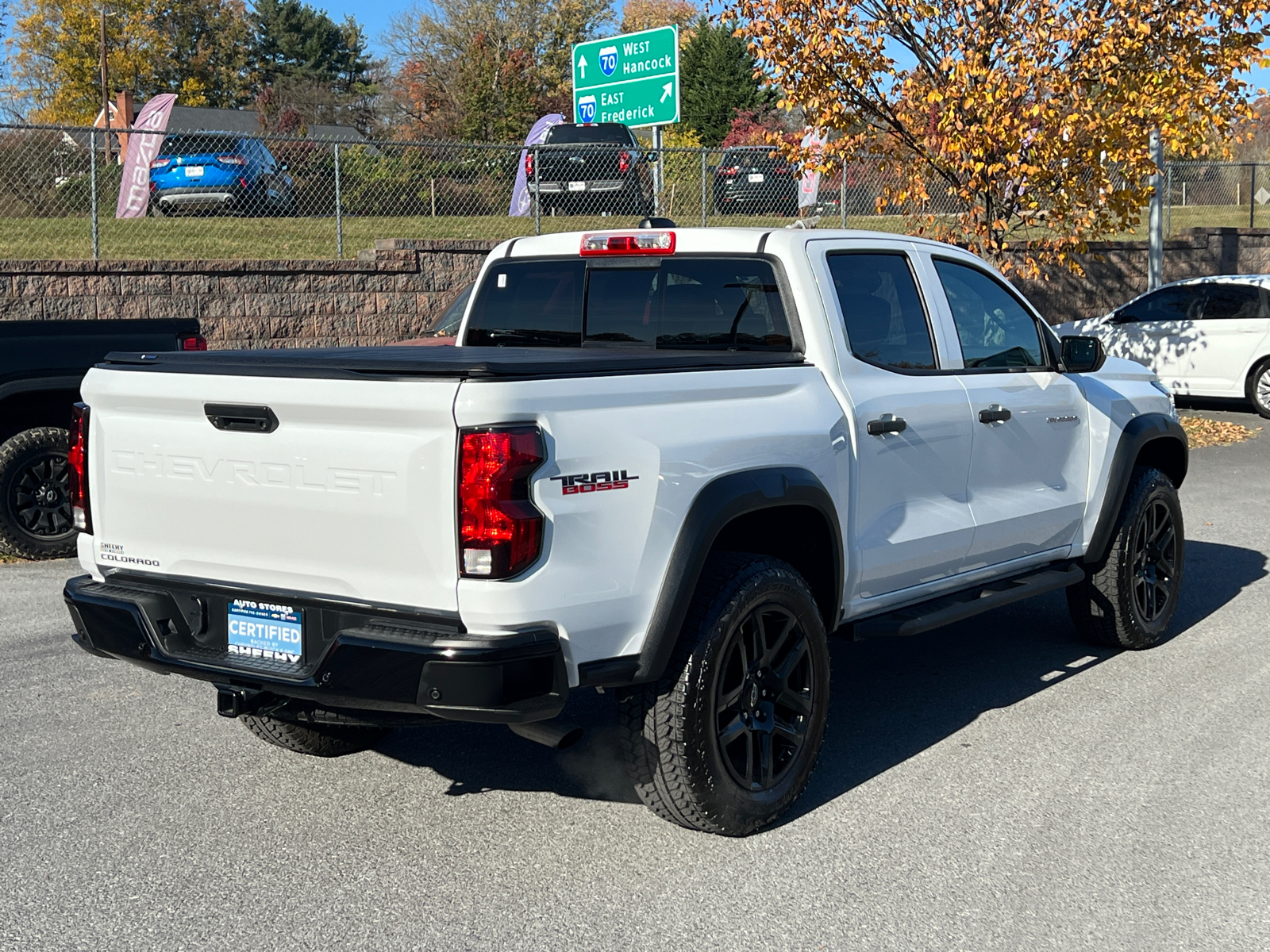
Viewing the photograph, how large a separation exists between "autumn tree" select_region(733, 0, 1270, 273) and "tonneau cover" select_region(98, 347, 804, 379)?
31.3ft

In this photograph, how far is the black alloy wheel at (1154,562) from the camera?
6.55 meters

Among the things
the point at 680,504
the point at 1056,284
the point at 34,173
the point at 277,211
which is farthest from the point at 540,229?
the point at 680,504

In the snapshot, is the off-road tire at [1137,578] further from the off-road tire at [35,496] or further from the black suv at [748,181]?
the black suv at [748,181]

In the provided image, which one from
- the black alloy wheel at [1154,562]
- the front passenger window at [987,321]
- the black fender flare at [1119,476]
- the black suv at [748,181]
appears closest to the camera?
the front passenger window at [987,321]

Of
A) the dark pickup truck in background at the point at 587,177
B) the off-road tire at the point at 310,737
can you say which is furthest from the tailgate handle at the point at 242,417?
the dark pickup truck in background at the point at 587,177

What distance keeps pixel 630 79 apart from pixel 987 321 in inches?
517

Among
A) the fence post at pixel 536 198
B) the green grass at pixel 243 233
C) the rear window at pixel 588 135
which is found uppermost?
the rear window at pixel 588 135

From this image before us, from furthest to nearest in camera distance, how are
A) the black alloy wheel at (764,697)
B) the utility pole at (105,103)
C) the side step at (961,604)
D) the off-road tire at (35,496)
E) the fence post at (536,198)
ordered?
the fence post at (536,198), the utility pole at (105,103), the off-road tire at (35,496), the side step at (961,604), the black alloy wheel at (764,697)

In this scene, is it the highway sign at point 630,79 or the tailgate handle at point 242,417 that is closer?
the tailgate handle at point 242,417

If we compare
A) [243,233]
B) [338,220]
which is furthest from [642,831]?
[243,233]

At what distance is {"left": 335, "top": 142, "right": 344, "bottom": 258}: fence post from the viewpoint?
1606 centimetres

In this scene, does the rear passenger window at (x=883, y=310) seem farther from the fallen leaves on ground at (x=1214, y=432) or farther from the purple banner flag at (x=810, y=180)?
the fallen leaves on ground at (x=1214, y=432)

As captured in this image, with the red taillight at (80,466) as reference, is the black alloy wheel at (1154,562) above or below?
below

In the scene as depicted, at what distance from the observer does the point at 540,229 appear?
18344 mm
